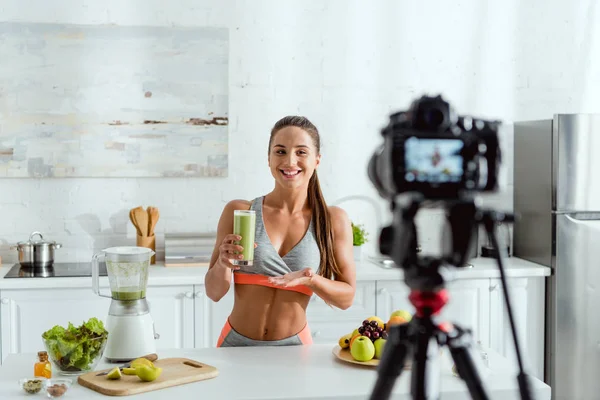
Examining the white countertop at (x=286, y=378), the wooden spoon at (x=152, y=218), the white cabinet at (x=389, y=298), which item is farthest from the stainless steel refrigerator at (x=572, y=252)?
the wooden spoon at (x=152, y=218)

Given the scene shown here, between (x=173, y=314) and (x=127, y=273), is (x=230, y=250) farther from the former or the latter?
(x=173, y=314)

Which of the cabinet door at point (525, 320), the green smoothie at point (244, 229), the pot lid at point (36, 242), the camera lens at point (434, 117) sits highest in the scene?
the camera lens at point (434, 117)

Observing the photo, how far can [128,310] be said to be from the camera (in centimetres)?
218

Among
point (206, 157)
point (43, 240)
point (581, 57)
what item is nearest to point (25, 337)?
point (43, 240)

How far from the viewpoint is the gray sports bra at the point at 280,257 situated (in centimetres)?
241

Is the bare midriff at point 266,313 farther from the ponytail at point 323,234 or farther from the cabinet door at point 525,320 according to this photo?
the cabinet door at point 525,320

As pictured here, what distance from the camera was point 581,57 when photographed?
4359 millimetres

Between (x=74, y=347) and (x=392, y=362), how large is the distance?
1.28 meters

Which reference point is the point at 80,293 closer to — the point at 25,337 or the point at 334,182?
→ the point at 25,337

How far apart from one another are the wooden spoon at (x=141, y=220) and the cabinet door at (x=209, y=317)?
568 mm

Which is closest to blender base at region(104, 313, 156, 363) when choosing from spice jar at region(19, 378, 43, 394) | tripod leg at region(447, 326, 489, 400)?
spice jar at region(19, 378, 43, 394)

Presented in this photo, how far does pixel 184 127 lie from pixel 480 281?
5.74 ft

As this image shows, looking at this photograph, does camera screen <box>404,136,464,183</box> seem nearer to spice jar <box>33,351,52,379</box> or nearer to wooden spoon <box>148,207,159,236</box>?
spice jar <box>33,351,52,379</box>

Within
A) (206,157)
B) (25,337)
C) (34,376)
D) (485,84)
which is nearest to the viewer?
(34,376)
